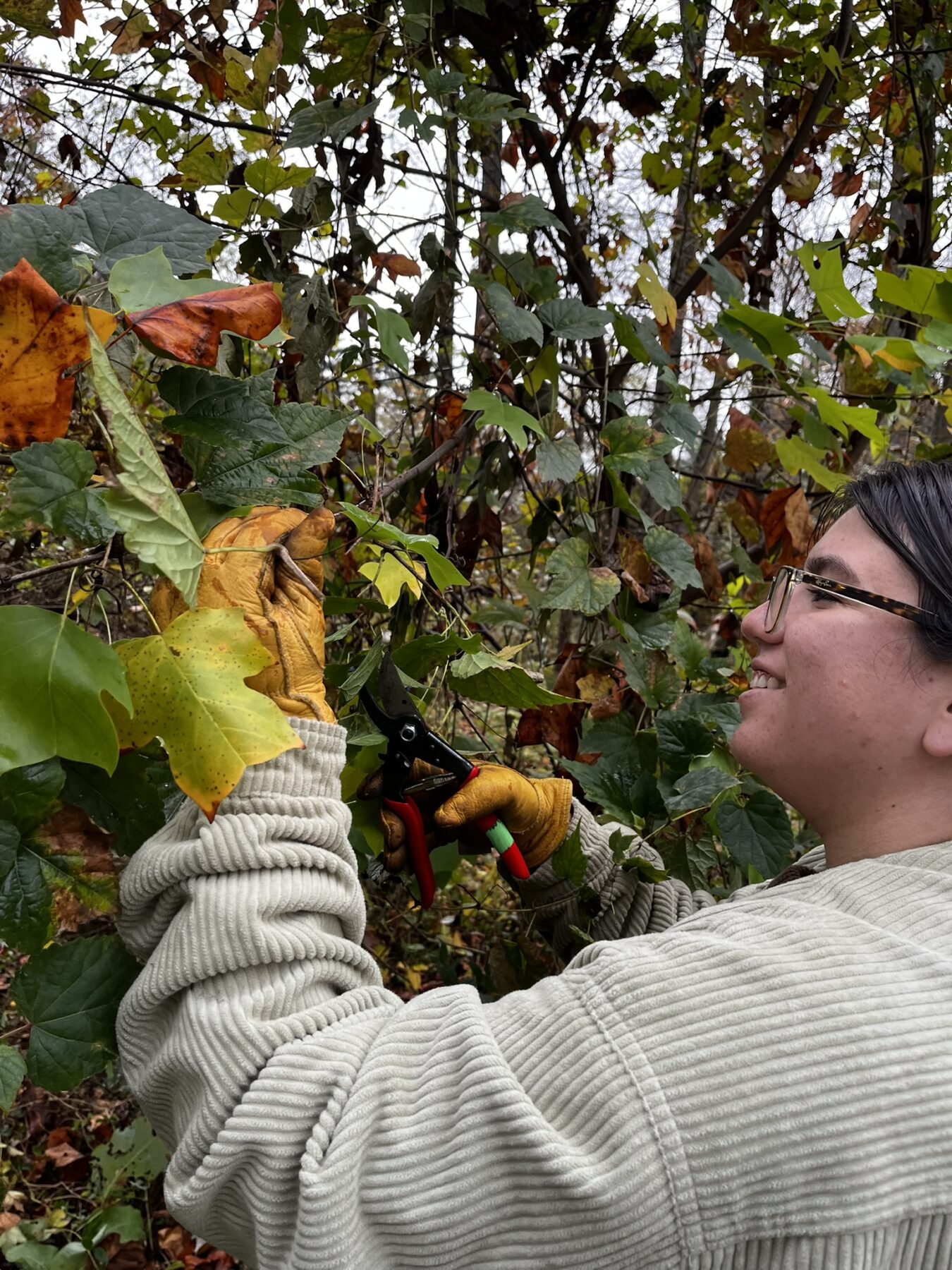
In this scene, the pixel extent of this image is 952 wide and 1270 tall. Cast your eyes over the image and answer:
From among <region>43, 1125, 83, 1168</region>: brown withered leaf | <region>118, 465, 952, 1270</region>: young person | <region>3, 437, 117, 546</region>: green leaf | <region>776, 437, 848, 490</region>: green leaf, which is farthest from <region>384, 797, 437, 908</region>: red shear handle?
<region>43, 1125, 83, 1168</region>: brown withered leaf

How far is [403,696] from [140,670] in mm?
625

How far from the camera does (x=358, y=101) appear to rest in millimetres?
2096

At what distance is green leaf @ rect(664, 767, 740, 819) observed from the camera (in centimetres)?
164

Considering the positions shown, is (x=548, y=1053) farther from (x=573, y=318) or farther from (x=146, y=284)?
(x=573, y=318)

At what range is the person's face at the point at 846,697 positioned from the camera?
1.24 metres

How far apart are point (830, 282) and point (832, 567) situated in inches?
28.2

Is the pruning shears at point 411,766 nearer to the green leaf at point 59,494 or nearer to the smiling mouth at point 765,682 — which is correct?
the smiling mouth at point 765,682

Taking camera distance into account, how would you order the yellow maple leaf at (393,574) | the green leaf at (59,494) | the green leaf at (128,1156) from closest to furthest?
the green leaf at (59,494)
the yellow maple leaf at (393,574)
the green leaf at (128,1156)

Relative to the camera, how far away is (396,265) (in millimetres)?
2297

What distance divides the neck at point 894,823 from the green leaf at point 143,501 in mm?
918

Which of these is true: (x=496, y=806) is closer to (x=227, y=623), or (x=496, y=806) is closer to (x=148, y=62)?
(x=227, y=623)

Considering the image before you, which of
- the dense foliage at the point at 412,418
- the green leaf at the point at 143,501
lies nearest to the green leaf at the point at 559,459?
the dense foliage at the point at 412,418

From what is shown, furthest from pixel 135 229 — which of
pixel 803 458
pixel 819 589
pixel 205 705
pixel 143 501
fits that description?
pixel 803 458

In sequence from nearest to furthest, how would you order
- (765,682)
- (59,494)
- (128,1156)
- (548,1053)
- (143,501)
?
(143,501), (59,494), (548,1053), (765,682), (128,1156)
